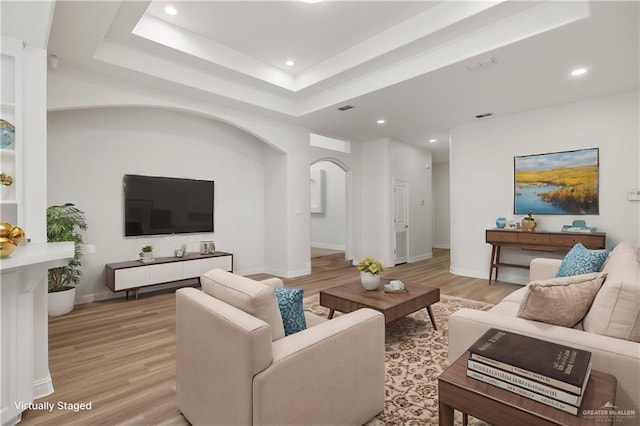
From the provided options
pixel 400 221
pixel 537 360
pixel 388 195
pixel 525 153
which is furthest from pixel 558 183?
pixel 537 360

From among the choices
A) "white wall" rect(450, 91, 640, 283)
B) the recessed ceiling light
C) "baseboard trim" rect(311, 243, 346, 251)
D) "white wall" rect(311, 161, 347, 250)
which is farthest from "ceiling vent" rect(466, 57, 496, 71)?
"baseboard trim" rect(311, 243, 346, 251)

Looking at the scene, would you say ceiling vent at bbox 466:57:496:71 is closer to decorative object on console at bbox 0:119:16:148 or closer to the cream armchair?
the cream armchair

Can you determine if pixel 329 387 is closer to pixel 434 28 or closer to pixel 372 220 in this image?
pixel 434 28

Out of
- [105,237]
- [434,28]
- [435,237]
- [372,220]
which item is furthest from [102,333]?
[435,237]

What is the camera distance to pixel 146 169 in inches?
182

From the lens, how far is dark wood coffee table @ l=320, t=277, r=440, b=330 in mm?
2711

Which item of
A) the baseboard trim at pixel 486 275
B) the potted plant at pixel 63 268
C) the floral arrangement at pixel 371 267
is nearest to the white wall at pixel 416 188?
the baseboard trim at pixel 486 275

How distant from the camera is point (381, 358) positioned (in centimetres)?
180

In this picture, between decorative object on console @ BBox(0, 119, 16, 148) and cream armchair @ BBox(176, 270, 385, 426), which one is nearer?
cream armchair @ BBox(176, 270, 385, 426)

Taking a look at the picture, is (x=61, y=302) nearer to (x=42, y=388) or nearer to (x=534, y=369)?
(x=42, y=388)

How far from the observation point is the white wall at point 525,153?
4172 millimetres

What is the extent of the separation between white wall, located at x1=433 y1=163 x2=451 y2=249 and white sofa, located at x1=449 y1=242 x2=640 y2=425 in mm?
8161

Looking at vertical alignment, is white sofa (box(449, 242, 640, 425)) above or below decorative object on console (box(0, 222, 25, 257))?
below

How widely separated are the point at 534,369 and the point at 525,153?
4.77 meters
